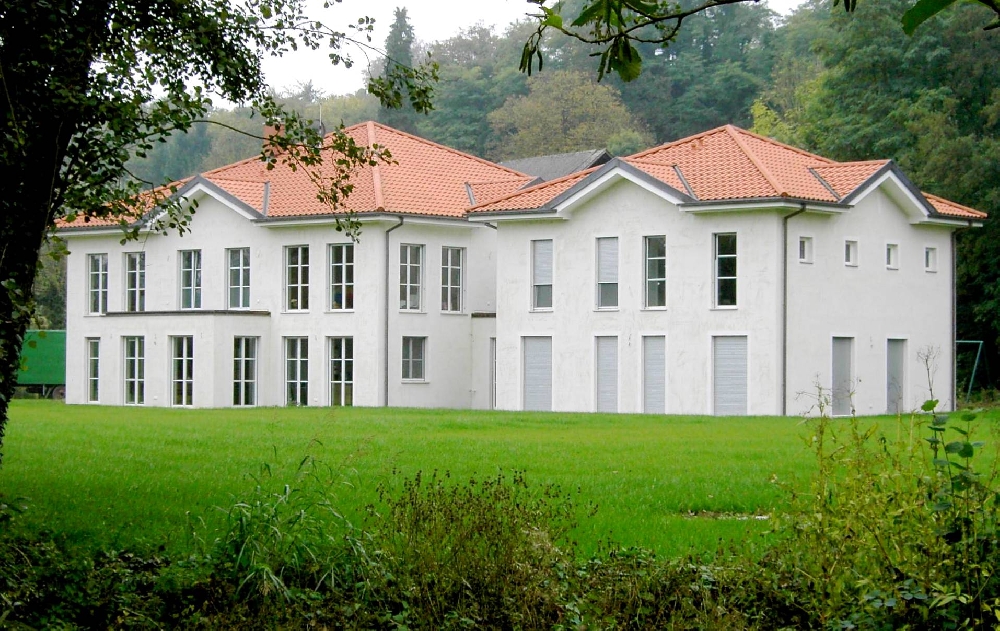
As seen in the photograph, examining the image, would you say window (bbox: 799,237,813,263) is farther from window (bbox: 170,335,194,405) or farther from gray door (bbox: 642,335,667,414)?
window (bbox: 170,335,194,405)

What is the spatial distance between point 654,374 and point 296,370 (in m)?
A: 11.8

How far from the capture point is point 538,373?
37719 millimetres

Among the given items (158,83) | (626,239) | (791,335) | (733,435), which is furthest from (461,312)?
(158,83)

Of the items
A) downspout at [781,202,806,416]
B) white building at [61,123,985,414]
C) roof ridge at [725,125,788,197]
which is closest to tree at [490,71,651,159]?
white building at [61,123,985,414]

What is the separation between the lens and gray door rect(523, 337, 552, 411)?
37.6 meters

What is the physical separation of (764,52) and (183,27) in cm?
7322

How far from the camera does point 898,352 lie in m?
37.0

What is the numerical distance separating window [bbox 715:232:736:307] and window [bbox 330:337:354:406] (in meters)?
11.6

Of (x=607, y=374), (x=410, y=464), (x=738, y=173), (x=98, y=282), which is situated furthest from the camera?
(x=98, y=282)

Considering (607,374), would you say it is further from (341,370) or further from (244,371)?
(244,371)

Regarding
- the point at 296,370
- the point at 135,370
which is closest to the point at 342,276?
the point at 296,370

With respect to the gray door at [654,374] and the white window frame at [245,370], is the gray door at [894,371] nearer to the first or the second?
the gray door at [654,374]

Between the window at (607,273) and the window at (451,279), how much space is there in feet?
20.0

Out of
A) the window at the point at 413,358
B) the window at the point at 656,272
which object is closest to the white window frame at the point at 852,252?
the window at the point at 656,272
